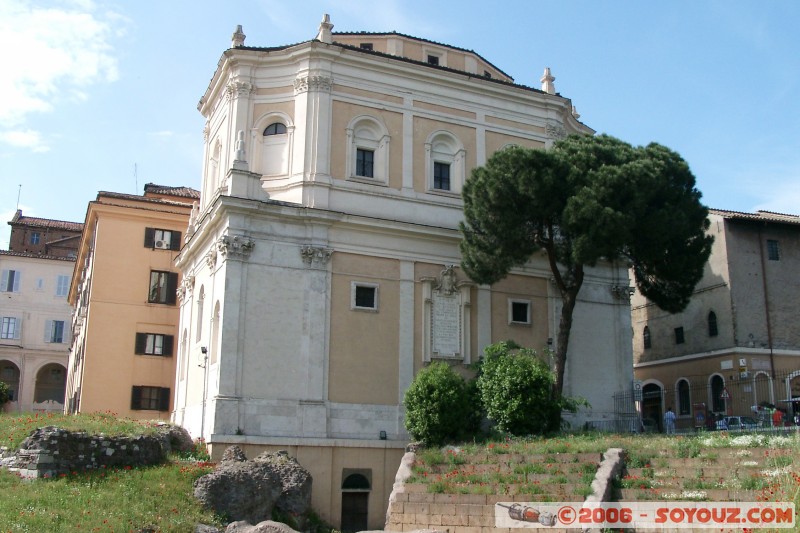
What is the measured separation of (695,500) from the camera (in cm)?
1802

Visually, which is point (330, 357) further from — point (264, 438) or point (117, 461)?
point (117, 461)

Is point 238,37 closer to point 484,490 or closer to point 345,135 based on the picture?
point 345,135

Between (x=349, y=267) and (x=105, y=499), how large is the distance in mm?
12567

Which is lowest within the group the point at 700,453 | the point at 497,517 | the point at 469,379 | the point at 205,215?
the point at 497,517

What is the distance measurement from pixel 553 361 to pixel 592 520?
13535mm

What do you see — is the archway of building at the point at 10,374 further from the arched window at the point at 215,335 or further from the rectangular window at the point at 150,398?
the arched window at the point at 215,335

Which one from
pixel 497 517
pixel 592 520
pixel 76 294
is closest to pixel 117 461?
pixel 497 517

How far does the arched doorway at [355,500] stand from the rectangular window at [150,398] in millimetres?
12190

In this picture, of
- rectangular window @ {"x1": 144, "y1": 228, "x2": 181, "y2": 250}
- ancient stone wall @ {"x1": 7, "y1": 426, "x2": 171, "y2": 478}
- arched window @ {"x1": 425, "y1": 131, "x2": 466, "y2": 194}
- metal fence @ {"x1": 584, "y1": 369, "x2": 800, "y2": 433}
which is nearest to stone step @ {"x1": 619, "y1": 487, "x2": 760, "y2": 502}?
metal fence @ {"x1": 584, "y1": 369, "x2": 800, "y2": 433}

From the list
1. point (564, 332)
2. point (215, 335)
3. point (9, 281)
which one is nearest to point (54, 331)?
point (9, 281)

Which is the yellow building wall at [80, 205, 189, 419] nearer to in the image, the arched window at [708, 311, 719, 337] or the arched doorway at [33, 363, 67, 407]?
the arched window at [708, 311, 719, 337]

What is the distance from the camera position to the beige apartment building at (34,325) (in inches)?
2467

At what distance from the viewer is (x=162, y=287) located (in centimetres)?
3797

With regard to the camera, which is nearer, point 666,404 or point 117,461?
point 117,461
